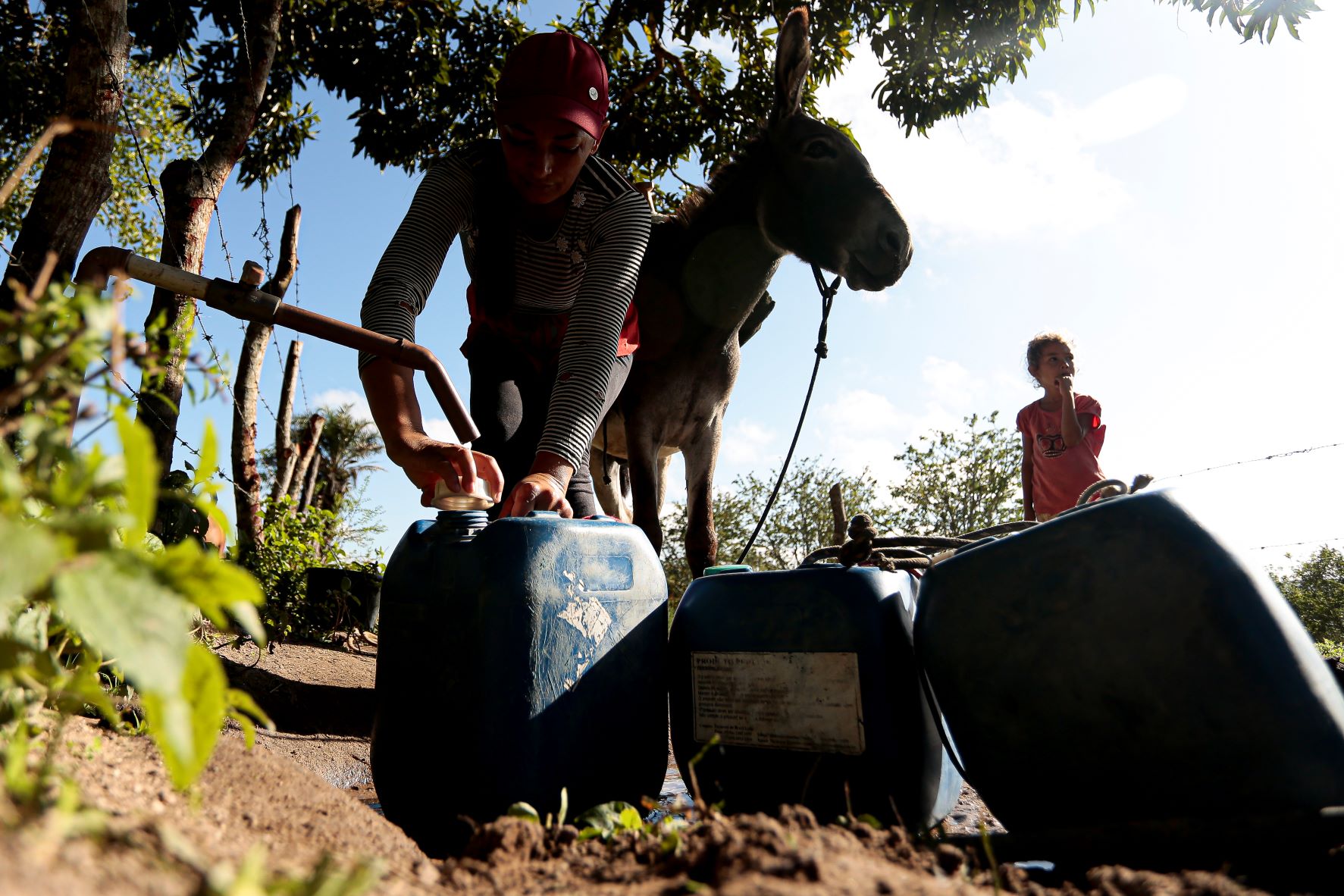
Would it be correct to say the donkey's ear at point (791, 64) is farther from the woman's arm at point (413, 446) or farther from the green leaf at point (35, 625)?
the green leaf at point (35, 625)

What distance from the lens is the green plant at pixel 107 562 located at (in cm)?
48

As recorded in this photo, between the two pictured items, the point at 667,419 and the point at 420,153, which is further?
the point at 420,153

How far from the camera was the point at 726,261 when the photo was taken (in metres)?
4.01

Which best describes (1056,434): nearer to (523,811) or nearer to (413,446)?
(413,446)

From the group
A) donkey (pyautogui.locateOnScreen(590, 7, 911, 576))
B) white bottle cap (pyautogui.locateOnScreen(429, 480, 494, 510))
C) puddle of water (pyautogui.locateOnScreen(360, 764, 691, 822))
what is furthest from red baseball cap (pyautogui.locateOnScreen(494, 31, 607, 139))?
puddle of water (pyautogui.locateOnScreen(360, 764, 691, 822))

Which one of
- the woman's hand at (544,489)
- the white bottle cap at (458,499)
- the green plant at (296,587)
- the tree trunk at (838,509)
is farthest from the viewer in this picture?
the tree trunk at (838,509)

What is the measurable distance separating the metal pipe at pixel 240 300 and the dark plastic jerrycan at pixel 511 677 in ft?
1.19

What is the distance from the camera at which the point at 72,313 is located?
778 millimetres

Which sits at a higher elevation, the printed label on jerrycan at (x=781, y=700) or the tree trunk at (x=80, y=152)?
the tree trunk at (x=80, y=152)

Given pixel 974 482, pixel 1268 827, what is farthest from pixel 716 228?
pixel 974 482

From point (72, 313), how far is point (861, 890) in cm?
88

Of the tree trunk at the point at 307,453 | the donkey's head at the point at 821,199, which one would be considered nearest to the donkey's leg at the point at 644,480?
the donkey's head at the point at 821,199

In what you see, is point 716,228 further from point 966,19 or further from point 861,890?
point 861,890

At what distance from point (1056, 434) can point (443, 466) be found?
4.06 metres
